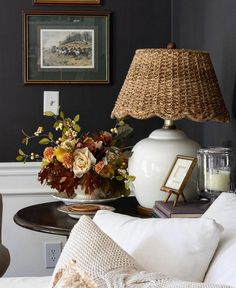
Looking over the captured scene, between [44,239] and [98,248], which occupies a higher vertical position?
[98,248]

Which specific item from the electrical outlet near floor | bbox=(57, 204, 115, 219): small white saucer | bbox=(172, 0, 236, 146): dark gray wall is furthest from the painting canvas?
bbox=(57, 204, 115, 219): small white saucer

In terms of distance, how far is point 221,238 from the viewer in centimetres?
134

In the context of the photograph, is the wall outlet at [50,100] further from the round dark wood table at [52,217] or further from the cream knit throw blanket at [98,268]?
the cream knit throw blanket at [98,268]

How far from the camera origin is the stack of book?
73.4 inches

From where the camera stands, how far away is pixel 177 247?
51.4 inches

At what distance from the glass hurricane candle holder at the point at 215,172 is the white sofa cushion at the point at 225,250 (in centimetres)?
47

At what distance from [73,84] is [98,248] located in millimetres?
1845

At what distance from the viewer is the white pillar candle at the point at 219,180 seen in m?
1.99

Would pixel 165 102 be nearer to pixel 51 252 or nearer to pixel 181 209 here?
pixel 181 209

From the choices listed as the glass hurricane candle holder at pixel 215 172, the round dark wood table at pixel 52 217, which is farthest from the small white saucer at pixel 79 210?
the glass hurricane candle holder at pixel 215 172

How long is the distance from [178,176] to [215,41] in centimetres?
71

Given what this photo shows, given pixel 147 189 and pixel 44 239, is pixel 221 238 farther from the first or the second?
pixel 44 239

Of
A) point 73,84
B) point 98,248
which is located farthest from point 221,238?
point 73,84

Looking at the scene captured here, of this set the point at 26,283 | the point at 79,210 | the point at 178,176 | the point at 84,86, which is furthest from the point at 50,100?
the point at 26,283
